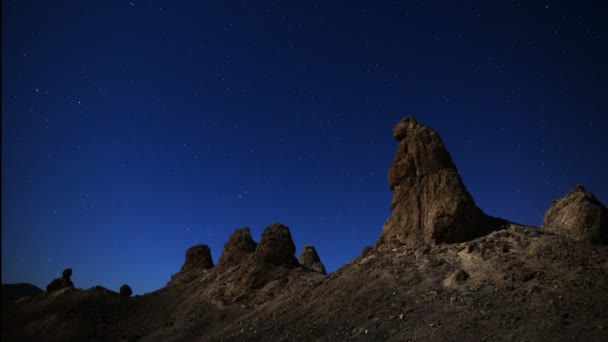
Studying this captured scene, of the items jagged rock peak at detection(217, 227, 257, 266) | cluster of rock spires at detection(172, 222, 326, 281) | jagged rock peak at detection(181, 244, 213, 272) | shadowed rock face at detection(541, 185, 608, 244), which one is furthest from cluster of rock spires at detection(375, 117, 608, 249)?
jagged rock peak at detection(181, 244, 213, 272)

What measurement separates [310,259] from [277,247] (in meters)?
31.8

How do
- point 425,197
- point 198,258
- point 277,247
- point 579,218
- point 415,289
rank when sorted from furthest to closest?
point 198,258 < point 277,247 < point 425,197 < point 579,218 < point 415,289

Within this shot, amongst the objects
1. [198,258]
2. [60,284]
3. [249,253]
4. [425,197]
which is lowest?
[425,197]

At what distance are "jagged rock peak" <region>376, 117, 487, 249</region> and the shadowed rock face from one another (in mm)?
5596

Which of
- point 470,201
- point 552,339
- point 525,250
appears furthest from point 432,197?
point 552,339

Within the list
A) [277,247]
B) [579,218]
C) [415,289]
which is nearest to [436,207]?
[415,289]

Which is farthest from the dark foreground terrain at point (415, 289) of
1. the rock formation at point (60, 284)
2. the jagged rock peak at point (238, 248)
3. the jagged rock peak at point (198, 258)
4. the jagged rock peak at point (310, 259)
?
the jagged rock peak at point (310, 259)

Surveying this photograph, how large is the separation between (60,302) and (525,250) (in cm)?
4493

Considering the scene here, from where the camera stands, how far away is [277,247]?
4378cm

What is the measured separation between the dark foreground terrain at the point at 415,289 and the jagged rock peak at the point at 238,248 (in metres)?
3.32

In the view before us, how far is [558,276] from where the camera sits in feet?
70.7

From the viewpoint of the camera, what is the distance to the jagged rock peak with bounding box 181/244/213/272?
5460 cm

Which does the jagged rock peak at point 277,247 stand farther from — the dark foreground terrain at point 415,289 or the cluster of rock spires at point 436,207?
the cluster of rock spires at point 436,207

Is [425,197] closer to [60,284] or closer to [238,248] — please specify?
[238,248]
